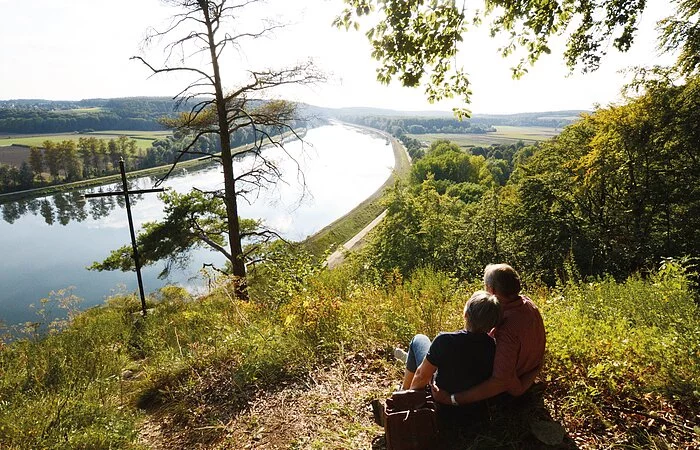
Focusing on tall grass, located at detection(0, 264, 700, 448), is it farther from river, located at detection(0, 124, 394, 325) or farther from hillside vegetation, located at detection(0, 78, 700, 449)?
river, located at detection(0, 124, 394, 325)

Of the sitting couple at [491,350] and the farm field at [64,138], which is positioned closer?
the sitting couple at [491,350]

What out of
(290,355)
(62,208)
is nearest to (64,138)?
(62,208)

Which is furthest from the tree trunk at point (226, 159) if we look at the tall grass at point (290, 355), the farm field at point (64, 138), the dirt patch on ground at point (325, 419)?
the farm field at point (64, 138)

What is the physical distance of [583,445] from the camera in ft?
8.42

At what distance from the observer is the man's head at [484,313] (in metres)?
2.59

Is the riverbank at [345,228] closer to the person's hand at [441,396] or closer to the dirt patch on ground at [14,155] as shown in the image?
the person's hand at [441,396]

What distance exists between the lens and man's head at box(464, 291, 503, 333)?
259cm

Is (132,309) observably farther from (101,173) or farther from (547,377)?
(101,173)

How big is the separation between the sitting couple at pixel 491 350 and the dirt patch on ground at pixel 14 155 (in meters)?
84.8

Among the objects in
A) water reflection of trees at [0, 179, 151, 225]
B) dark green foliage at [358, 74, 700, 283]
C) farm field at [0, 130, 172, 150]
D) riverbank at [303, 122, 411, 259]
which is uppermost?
farm field at [0, 130, 172, 150]

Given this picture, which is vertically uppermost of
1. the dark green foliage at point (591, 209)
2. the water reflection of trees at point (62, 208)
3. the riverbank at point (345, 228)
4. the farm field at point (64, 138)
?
the farm field at point (64, 138)

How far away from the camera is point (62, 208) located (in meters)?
46.4

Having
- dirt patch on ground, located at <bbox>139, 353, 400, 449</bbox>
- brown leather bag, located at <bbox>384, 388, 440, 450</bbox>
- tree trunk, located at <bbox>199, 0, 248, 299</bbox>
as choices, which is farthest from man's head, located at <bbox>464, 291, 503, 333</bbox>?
tree trunk, located at <bbox>199, 0, 248, 299</bbox>

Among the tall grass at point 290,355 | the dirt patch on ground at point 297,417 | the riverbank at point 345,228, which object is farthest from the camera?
the riverbank at point 345,228
